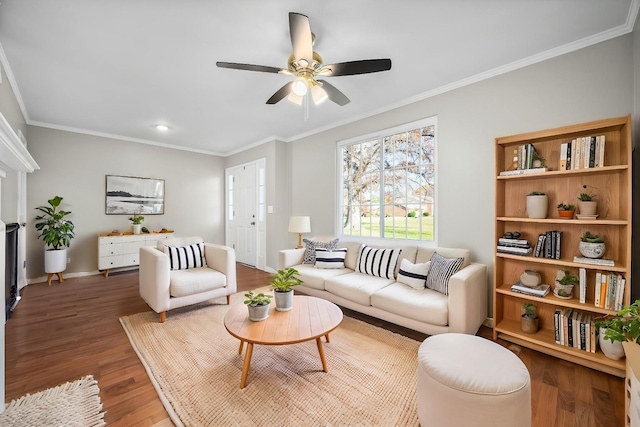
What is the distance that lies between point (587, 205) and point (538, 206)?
0.29 metres

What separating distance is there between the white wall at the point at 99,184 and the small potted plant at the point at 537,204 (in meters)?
5.78

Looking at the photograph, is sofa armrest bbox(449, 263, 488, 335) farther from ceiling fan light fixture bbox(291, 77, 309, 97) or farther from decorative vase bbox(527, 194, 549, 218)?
ceiling fan light fixture bbox(291, 77, 309, 97)

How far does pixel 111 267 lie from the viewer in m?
4.57

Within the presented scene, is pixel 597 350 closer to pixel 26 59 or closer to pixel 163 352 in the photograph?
A: pixel 163 352

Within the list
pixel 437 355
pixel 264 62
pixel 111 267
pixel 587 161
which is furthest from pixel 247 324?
pixel 111 267

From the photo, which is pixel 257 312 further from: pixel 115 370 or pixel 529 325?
pixel 529 325

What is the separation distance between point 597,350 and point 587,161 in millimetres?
1389

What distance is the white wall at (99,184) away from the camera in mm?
4223

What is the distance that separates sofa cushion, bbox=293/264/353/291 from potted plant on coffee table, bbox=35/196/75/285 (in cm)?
376

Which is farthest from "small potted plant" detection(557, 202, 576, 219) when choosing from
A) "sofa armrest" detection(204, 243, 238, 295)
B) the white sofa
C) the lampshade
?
"sofa armrest" detection(204, 243, 238, 295)

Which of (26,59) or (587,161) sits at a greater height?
(26,59)

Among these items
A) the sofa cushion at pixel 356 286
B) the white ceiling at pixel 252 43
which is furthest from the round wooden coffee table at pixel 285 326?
the white ceiling at pixel 252 43

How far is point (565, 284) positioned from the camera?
6.94 ft

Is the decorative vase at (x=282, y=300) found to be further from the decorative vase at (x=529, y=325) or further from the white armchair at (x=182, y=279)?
the decorative vase at (x=529, y=325)
